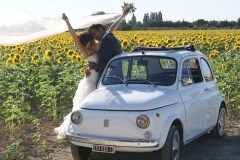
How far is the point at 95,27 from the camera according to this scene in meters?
8.13

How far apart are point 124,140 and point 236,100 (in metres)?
4.87

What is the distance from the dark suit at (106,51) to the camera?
797cm

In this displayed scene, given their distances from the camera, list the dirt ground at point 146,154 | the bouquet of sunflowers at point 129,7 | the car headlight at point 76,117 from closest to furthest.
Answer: the car headlight at point 76,117, the dirt ground at point 146,154, the bouquet of sunflowers at point 129,7

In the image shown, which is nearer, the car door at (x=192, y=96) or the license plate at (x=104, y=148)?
the license plate at (x=104, y=148)

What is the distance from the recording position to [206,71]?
8.35 meters

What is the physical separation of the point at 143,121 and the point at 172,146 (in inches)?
22.5

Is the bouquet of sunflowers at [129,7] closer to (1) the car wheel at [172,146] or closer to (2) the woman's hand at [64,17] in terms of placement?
(2) the woman's hand at [64,17]

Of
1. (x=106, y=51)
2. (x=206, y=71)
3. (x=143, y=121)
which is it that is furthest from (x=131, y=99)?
(x=206, y=71)

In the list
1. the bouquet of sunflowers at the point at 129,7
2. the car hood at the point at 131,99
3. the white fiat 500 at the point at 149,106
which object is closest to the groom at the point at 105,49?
the white fiat 500 at the point at 149,106

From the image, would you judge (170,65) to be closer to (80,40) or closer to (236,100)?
(80,40)

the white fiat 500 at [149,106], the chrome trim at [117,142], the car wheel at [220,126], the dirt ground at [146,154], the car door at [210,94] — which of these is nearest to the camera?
the chrome trim at [117,142]

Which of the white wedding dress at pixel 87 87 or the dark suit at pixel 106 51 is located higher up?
the dark suit at pixel 106 51

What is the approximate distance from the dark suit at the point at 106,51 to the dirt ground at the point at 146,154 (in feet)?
4.47

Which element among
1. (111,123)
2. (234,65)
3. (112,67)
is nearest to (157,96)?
(111,123)
